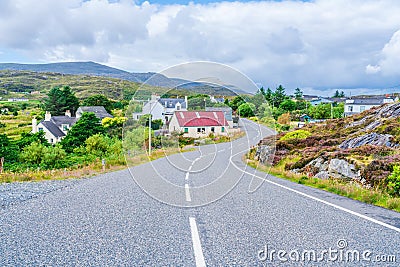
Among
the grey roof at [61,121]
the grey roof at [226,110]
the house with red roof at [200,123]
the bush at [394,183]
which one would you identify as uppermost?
the grey roof at [226,110]

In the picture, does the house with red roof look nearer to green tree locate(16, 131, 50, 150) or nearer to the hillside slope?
the hillside slope

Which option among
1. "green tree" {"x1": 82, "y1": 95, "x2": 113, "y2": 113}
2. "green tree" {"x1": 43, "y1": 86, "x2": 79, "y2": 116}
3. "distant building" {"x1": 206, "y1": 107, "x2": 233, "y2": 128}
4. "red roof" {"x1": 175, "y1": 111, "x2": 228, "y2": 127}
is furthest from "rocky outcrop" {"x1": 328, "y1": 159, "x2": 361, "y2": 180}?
"green tree" {"x1": 43, "y1": 86, "x2": 79, "y2": 116}

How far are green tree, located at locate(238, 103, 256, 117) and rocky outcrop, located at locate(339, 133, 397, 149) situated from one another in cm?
1233

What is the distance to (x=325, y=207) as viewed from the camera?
332 inches

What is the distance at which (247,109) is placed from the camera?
944 centimetres

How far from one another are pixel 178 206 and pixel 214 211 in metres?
0.98

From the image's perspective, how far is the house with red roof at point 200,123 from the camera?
37.5ft

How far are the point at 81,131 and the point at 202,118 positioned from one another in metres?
44.8

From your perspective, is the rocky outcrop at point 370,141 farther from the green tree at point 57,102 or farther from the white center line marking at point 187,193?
the green tree at point 57,102

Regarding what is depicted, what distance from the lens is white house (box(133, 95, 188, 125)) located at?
10.7 m

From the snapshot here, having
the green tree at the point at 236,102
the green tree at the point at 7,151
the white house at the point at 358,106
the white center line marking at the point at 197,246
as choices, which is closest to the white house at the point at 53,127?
the green tree at the point at 7,151

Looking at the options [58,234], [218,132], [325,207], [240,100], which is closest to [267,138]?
[218,132]

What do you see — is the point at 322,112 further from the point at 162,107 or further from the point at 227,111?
the point at 162,107

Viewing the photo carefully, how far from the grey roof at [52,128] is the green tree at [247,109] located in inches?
2670
